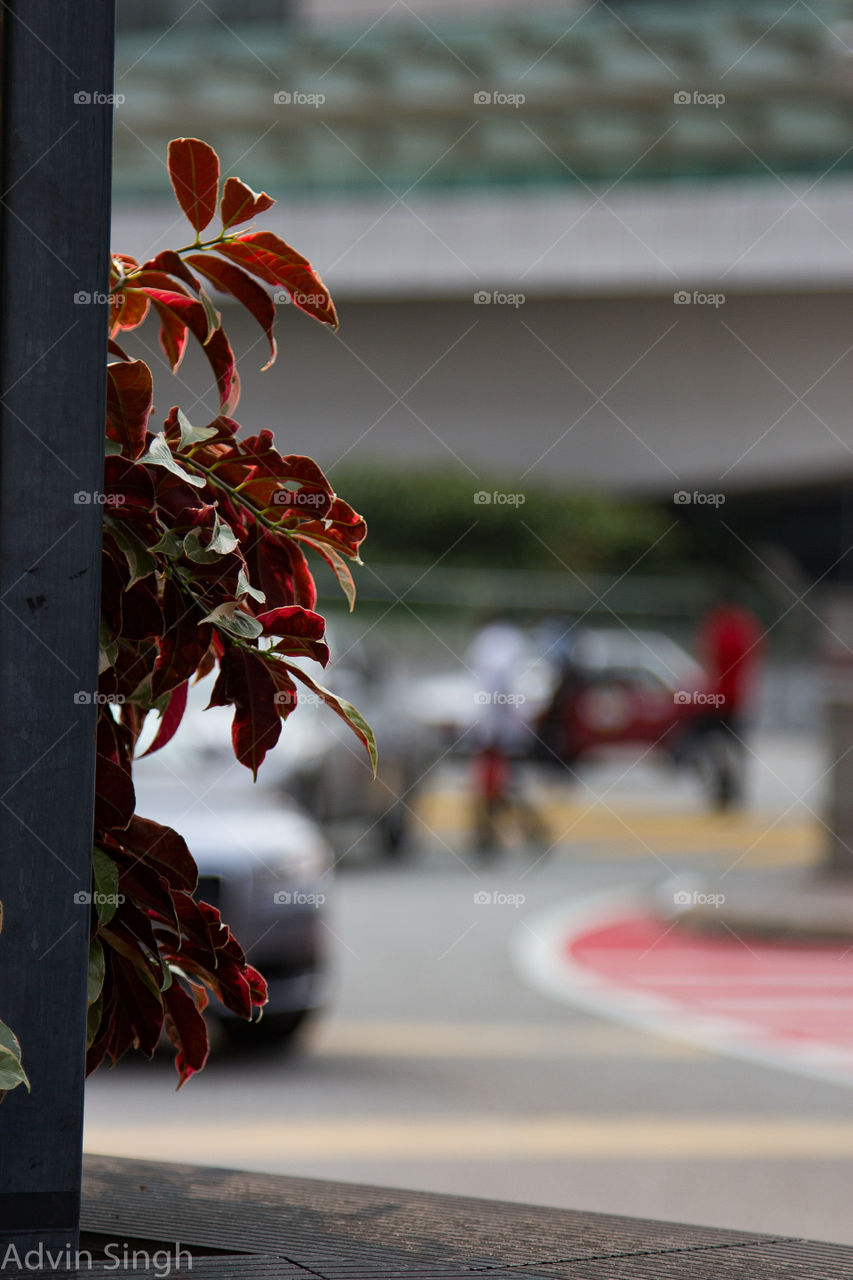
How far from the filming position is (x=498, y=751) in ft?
45.8

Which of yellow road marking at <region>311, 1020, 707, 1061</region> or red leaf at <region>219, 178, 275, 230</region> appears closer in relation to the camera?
red leaf at <region>219, 178, 275, 230</region>

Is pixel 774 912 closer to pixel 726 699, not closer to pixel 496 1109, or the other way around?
pixel 496 1109

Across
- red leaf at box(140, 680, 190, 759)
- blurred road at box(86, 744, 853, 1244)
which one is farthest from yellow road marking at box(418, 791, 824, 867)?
red leaf at box(140, 680, 190, 759)

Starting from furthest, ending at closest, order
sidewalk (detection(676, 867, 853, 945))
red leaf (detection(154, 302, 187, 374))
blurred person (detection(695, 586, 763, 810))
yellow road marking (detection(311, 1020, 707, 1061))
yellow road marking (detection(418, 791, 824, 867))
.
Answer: blurred person (detection(695, 586, 763, 810)) → yellow road marking (detection(418, 791, 824, 867)) → sidewalk (detection(676, 867, 853, 945)) → yellow road marking (detection(311, 1020, 707, 1061)) → red leaf (detection(154, 302, 187, 374))

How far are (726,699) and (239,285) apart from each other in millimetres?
17276

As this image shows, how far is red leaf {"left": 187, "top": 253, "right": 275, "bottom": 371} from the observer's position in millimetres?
2451

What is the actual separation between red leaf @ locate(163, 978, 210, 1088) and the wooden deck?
0.75 feet

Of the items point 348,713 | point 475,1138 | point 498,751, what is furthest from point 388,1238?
point 498,751

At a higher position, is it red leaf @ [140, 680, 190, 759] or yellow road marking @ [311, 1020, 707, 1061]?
red leaf @ [140, 680, 190, 759]

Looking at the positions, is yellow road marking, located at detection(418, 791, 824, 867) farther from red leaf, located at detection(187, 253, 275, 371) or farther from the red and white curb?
red leaf, located at detection(187, 253, 275, 371)

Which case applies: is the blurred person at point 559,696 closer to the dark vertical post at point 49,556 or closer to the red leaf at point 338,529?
the red leaf at point 338,529

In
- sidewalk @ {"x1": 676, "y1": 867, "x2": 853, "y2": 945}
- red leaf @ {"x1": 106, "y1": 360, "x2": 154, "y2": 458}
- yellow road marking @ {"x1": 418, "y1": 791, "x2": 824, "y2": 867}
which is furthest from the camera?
yellow road marking @ {"x1": 418, "y1": 791, "x2": 824, "y2": 867}

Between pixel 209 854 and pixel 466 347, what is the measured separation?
44.8 ft

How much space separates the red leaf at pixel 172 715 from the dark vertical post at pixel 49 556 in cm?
36
